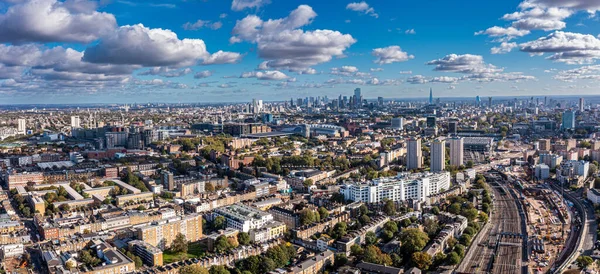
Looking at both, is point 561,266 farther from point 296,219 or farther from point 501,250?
point 296,219

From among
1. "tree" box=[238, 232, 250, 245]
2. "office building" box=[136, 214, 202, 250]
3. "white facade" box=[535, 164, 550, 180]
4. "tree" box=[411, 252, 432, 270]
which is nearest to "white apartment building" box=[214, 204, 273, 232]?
"tree" box=[238, 232, 250, 245]

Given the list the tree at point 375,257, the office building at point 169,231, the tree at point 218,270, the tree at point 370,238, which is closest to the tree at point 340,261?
the tree at point 375,257

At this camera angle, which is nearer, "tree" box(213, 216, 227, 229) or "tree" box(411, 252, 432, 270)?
"tree" box(411, 252, 432, 270)

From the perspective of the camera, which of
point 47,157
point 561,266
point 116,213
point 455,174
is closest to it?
point 561,266

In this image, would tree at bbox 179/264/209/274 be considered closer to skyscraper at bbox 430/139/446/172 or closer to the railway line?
the railway line

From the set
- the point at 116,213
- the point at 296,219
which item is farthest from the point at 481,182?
the point at 116,213
